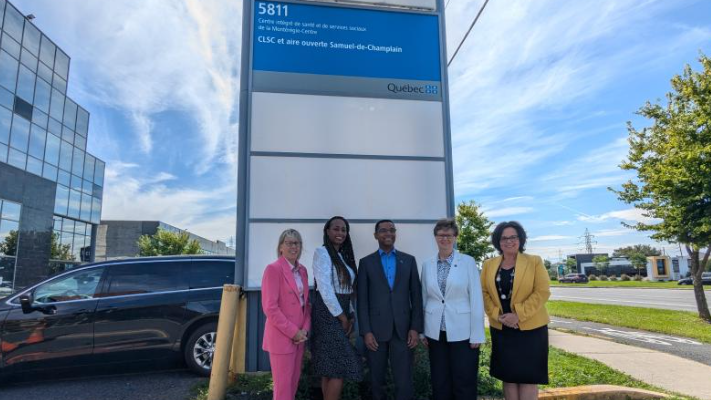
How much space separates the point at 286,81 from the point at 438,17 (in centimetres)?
207

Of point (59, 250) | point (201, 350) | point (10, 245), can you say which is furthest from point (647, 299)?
point (59, 250)

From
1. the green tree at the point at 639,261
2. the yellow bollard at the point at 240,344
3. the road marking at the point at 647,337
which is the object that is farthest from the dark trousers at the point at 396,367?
the green tree at the point at 639,261

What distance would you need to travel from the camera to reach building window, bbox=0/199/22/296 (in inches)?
749

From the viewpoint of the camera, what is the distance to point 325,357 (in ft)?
11.7

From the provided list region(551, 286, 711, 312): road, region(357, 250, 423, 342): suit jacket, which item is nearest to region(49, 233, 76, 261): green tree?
region(357, 250, 423, 342): suit jacket

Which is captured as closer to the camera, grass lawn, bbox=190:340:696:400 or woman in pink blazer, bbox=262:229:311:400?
woman in pink blazer, bbox=262:229:311:400

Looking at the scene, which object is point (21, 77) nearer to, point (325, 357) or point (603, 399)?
point (325, 357)

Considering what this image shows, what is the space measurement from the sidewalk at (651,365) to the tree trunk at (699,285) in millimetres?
5887

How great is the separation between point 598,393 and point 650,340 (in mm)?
6168

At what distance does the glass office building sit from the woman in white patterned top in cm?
2095

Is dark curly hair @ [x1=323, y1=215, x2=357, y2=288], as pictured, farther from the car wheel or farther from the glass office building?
the glass office building

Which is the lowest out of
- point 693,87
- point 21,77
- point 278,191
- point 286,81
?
point 278,191

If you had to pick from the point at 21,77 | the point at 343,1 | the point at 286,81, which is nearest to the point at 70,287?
the point at 286,81

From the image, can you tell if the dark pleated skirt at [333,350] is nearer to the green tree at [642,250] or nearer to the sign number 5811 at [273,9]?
the sign number 5811 at [273,9]
